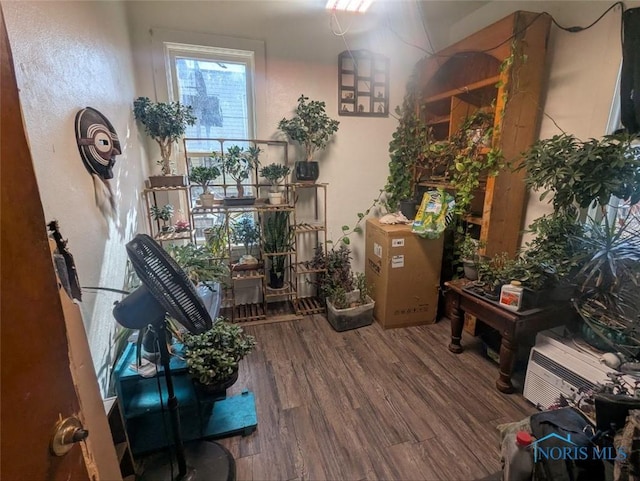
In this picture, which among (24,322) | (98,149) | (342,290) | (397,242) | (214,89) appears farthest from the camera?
(342,290)

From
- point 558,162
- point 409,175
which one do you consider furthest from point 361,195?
point 558,162

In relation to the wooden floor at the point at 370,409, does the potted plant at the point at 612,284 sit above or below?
above

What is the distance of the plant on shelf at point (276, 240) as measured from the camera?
2.66 meters

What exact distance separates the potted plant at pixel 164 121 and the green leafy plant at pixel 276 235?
799mm

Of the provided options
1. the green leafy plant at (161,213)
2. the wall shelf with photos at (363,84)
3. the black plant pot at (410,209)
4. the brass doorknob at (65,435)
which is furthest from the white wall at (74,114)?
the black plant pot at (410,209)

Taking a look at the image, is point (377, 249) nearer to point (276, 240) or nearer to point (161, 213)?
point (276, 240)

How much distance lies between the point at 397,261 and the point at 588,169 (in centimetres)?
131

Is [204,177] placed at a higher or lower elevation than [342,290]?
higher

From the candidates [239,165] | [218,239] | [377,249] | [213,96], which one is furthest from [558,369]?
[213,96]

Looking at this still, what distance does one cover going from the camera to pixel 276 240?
267 centimetres

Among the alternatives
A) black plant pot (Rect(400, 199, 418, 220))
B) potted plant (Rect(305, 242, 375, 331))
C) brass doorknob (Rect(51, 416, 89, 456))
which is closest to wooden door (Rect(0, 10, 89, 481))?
brass doorknob (Rect(51, 416, 89, 456))

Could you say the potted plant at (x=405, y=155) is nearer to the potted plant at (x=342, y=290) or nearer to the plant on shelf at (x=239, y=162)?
the potted plant at (x=342, y=290)

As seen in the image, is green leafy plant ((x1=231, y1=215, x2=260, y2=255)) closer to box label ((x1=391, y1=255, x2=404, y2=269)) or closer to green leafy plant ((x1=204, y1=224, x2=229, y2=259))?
green leafy plant ((x1=204, y1=224, x2=229, y2=259))

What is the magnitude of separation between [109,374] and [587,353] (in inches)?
91.9
